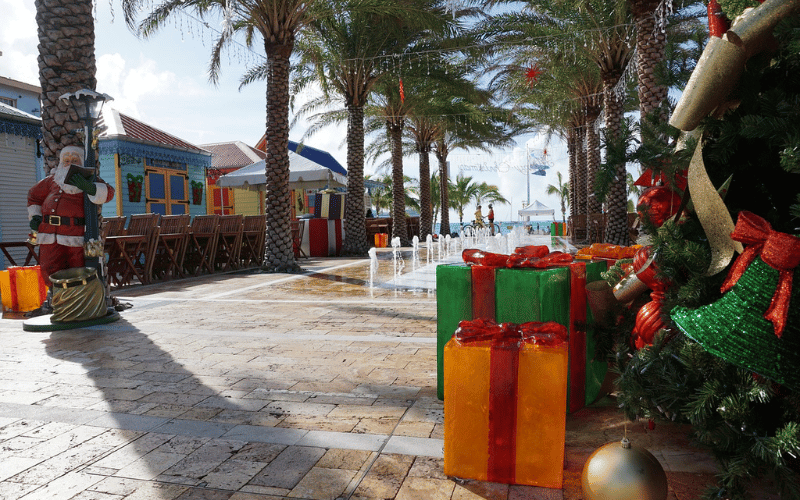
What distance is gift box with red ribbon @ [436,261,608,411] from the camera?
268cm

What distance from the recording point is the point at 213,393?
3406mm

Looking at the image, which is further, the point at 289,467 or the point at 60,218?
the point at 60,218

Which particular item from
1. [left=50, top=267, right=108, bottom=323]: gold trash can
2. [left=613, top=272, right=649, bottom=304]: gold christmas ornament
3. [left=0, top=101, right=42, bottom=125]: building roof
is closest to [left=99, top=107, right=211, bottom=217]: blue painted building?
[left=0, top=101, right=42, bottom=125]: building roof

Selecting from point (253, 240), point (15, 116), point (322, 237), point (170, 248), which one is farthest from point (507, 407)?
point (322, 237)

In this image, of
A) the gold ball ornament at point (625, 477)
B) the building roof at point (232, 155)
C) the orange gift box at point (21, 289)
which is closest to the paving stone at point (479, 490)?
the gold ball ornament at point (625, 477)

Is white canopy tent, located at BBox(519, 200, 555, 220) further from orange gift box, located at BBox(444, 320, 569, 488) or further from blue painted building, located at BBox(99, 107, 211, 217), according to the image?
orange gift box, located at BBox(444, 320, 569, 488)

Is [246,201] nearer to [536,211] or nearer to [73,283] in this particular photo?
[73,283]

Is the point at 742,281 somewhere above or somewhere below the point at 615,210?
below

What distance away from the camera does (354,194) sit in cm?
1652

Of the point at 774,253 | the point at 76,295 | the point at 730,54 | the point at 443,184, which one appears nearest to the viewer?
the point at 774,253

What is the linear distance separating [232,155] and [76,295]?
21362 mm

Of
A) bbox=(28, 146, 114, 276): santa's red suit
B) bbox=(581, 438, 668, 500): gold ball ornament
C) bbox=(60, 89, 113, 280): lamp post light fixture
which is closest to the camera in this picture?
bbox=(581, 438, 668, 500): gold ball ornament

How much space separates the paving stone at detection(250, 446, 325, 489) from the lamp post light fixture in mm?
4650

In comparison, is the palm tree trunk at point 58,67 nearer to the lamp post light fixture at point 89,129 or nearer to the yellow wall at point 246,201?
the lamp post light fixture at point 89,129
